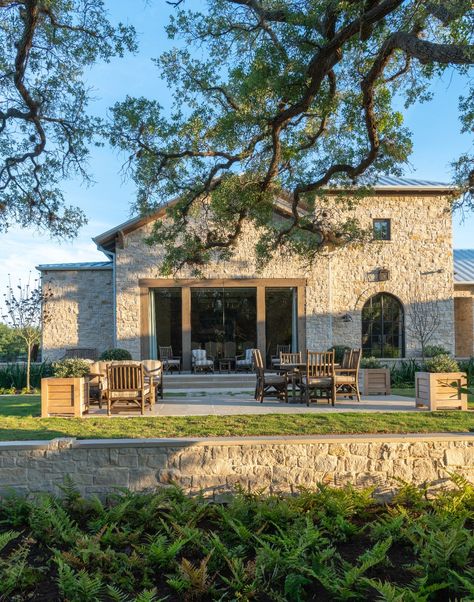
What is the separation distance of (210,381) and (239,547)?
33.4 ft

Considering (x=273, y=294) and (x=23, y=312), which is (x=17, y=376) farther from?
(x=273, y=294)

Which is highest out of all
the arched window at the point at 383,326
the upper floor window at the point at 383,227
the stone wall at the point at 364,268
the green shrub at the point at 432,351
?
the upper floor window at the point at 383,227

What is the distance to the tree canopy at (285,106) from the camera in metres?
6.73

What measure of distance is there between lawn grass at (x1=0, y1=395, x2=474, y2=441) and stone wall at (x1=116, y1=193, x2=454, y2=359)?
8241 mm

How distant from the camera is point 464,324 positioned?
63.6ft

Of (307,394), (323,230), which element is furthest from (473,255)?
(307,394)

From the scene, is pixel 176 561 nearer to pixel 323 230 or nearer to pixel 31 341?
pixel 323 230

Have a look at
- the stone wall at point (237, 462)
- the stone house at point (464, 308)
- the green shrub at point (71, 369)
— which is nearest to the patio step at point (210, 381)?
the green shrub at point (71, 369)

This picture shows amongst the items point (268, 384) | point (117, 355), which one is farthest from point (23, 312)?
point (268, 384)

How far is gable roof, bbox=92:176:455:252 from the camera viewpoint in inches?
642

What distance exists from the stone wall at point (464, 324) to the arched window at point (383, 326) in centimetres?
257

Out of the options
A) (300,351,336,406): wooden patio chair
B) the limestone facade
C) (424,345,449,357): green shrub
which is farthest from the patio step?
(424,345,449,357): green shrub

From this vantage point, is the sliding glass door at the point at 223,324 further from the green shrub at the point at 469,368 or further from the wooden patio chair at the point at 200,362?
the green shrub at the point at 469,368

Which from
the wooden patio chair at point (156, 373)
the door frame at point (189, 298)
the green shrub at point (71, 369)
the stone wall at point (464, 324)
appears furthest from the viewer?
the stone wall at point (464, 324)
